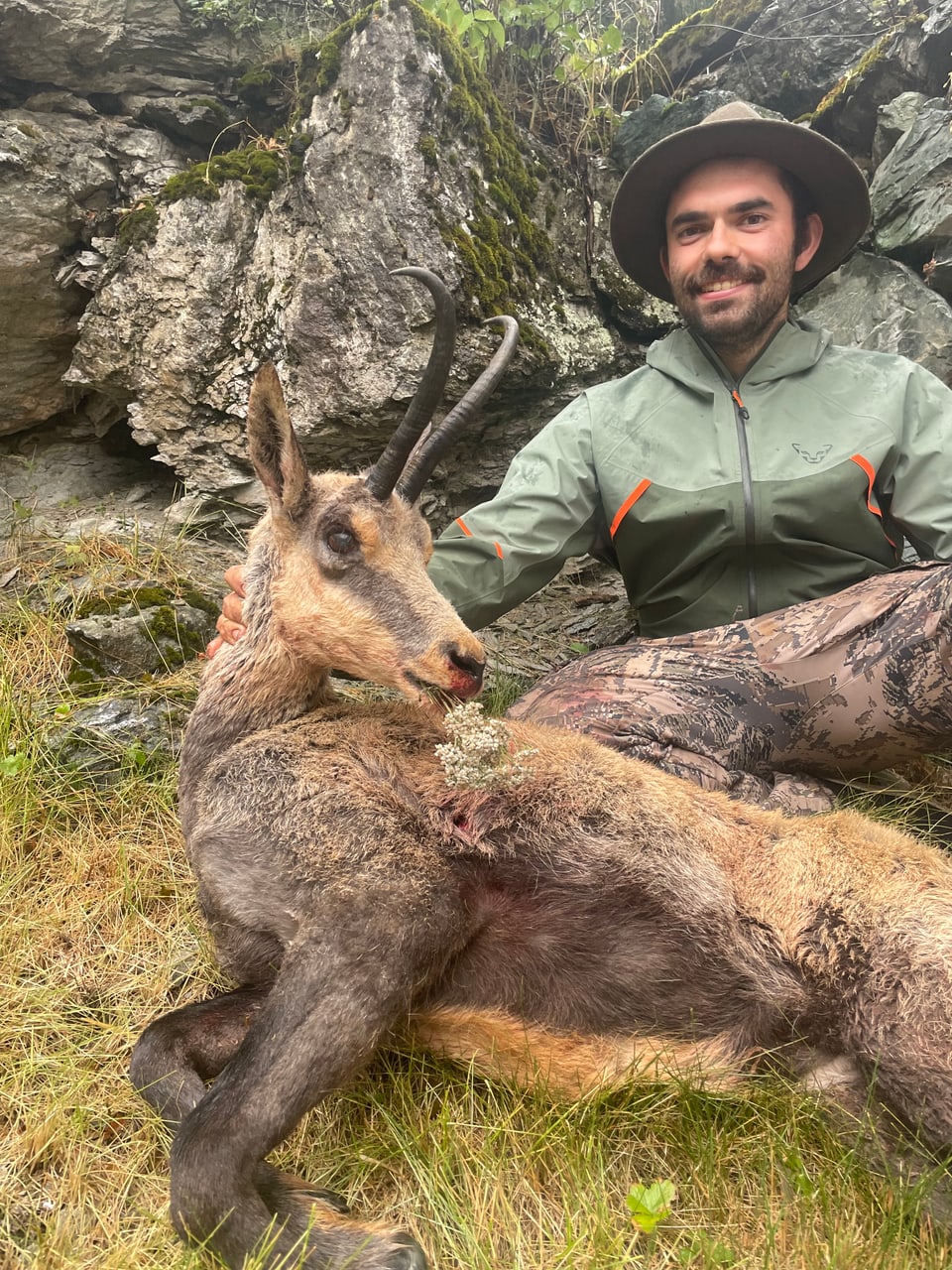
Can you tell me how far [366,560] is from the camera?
3.89m

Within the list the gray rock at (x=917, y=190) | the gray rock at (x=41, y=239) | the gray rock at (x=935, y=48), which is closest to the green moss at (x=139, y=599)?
the gray rock at (x=41, y=239)

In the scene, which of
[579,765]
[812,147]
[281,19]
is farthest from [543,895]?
[281,19]

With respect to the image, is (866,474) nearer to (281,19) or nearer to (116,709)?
(116,709)

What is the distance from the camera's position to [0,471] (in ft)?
23.7

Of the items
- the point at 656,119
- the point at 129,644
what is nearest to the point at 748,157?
the point at 656,119

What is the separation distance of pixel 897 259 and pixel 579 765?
5914 mm

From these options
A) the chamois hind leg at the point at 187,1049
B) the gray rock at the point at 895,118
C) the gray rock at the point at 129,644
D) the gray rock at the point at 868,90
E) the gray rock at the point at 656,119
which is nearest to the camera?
the chamois hind leg at the point at 187,1049

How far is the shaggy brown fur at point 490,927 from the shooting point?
9.62 feet

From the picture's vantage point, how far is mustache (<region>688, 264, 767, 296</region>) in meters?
5.59

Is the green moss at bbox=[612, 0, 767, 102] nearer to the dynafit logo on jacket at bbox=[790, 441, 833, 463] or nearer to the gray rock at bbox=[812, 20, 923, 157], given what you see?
the gray rock at bbox=[812, 20, 923, 157]

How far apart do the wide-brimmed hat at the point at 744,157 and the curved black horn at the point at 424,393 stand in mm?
2737

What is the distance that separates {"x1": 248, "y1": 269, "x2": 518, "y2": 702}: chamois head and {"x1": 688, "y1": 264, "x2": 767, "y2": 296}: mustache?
210cm

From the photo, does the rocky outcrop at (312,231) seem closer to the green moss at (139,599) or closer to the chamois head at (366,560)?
the green moss at (139,599)

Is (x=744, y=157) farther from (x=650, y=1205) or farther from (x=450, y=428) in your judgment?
(x=650, y=1205)
